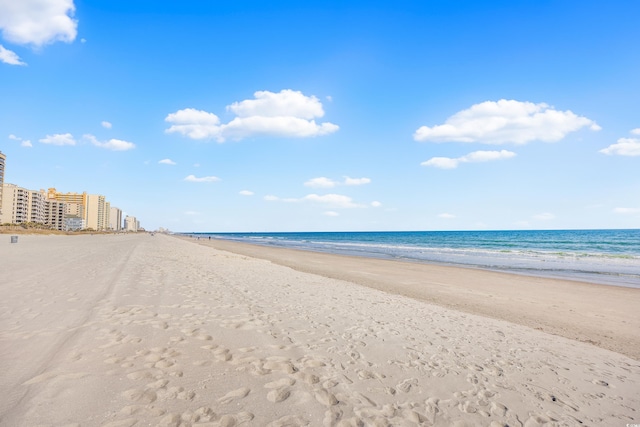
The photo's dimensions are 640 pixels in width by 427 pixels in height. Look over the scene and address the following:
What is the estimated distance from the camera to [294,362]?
15.9 feet

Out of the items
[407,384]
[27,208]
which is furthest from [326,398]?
[27,208]

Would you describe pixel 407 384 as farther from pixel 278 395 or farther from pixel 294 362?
pixel 278 395

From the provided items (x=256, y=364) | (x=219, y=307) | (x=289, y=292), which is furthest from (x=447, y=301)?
(x=256, y=364)

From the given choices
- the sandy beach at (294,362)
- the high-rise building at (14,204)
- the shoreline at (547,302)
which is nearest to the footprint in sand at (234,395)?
the sandy beach at (294,362)

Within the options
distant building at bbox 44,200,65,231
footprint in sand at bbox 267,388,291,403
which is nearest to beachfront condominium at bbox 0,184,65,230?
distant building at bbox 44,200,65,231

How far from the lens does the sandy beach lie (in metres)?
3.53

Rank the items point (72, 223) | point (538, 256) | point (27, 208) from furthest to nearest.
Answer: point (72, 223) < point (27, 208) < point (538, 256)

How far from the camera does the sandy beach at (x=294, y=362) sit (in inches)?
139

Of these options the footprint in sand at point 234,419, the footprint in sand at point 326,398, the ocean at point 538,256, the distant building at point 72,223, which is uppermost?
the distant building at point 72,223

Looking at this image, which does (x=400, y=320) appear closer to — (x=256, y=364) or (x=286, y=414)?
(x=256, y=364)

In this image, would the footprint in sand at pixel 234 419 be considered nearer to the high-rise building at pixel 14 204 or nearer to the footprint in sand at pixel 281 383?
the footprint in sand at pixel 281 383

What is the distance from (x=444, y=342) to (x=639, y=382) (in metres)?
2.81

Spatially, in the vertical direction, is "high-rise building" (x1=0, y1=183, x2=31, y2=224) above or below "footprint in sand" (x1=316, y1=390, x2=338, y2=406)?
above

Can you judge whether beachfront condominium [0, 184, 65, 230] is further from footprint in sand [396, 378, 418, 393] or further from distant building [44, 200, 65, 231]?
footprint in sand [396, 378, 418, 393]
